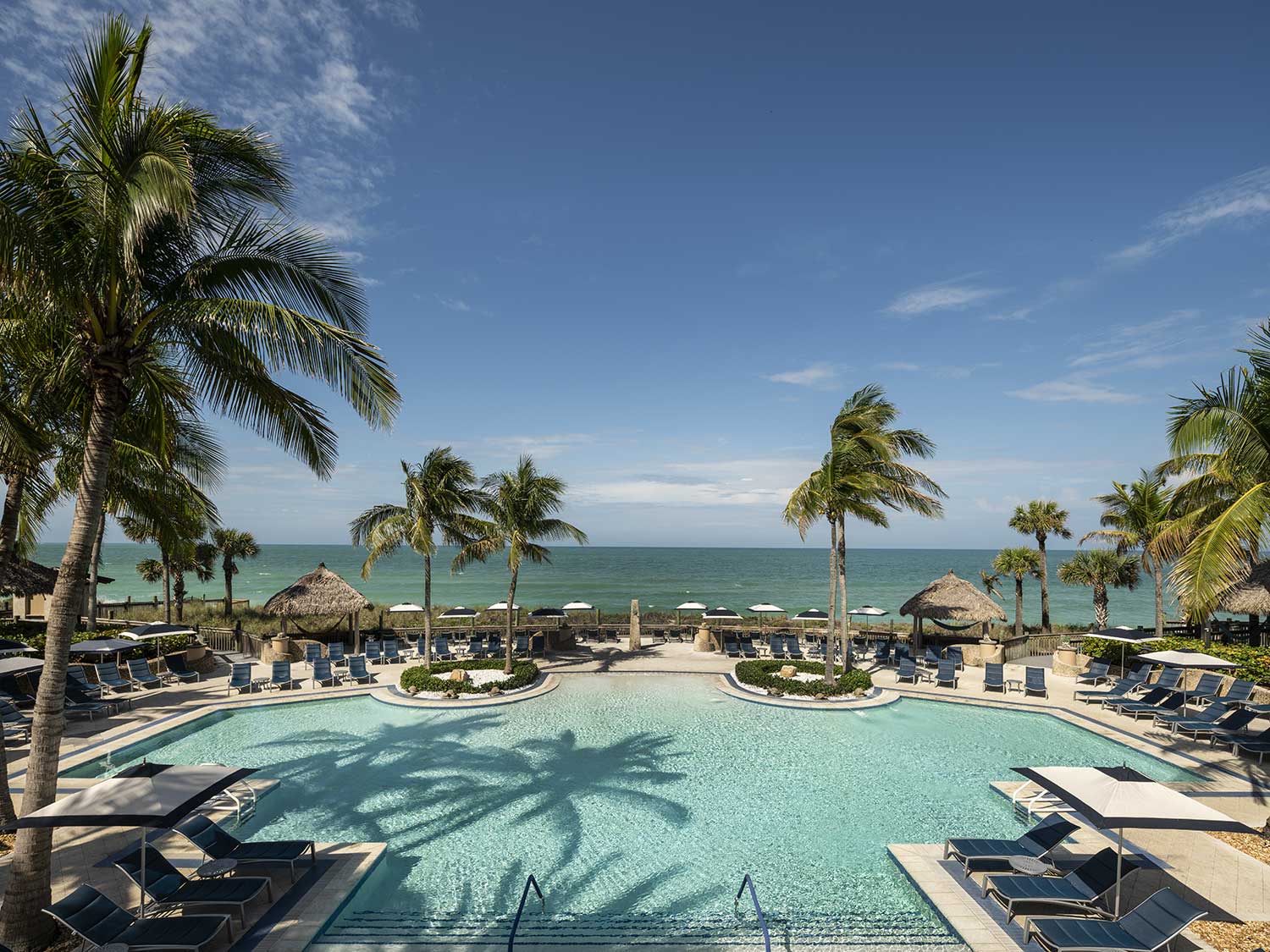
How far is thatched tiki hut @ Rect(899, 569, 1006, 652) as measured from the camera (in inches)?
832

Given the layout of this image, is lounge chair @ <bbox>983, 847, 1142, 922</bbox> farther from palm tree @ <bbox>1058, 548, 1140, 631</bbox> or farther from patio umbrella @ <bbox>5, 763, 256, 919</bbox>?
palm tree @ <bbox>1058, 548, 1140, 631</bbox>

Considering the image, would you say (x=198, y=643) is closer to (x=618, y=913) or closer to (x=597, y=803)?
(x=597, y=803)

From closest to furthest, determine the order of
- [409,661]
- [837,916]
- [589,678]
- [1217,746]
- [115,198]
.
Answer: [115,198] < [837,916] < [1217,746] < [589,678] < [409,661]

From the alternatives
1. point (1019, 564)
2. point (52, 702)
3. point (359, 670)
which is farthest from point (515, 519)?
point (1019, 564)

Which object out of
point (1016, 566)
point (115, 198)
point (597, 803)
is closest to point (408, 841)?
point (597, 803)

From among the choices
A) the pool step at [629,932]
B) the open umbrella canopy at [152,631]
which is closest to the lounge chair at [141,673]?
the open umbrella canopy at [152,631]

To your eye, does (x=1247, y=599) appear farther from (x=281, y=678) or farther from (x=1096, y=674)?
(x=281, y=678)

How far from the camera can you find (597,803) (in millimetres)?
10102

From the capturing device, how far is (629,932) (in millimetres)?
6625

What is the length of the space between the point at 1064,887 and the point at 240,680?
753 inches

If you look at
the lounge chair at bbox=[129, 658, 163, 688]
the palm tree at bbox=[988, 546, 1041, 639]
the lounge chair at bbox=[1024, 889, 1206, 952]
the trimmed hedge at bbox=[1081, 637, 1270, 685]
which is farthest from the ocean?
the lounge chair at bbox=[1024, 889, 1206, 952]

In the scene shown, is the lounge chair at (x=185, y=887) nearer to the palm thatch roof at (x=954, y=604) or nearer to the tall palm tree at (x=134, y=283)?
the tall palm tree at (x=134, y=283)

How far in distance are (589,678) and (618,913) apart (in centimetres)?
1242

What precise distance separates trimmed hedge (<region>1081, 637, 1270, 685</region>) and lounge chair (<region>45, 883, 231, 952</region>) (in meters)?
20.2
